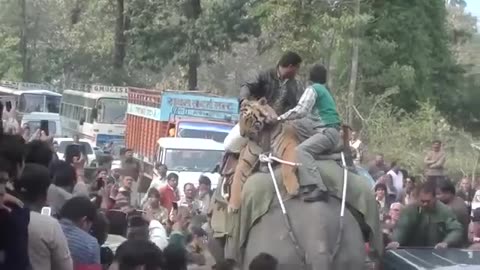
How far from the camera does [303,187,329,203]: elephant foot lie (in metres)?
12.3

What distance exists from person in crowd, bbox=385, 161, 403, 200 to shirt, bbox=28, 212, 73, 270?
1559cm

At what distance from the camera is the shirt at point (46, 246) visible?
752 cm

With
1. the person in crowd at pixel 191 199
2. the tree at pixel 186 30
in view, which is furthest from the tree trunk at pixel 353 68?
the person in crowd at pixel 191 199

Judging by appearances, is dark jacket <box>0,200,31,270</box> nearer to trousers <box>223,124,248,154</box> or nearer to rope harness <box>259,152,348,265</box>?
rope harness <box>259,152,348,265</box>

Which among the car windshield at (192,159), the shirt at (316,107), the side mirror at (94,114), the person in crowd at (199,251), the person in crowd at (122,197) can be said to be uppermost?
the shirt at (316,107)

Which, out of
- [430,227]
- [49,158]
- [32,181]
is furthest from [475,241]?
[32,181]

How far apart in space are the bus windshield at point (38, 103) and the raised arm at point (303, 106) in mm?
47362

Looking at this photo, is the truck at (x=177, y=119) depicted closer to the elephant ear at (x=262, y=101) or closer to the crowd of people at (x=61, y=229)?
the elephant ear at (x=262, y=101)

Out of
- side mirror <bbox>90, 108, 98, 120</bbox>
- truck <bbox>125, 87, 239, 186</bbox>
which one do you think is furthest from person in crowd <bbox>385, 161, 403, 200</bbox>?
side mirror <bbox>90, 108, 98, 120</bbox>

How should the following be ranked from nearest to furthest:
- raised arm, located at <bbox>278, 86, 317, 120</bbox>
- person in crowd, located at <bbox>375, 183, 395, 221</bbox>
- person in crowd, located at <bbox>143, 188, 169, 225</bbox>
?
raised arm, located at <bbox>278, 86, 317, 120</bbox> → person in crowd, located at <bbox>143, 188, 169, 225</bbox> → person in crowd, located at <bbox>375, 183, 395, 221</bbox>

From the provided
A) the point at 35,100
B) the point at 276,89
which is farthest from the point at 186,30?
the point at 276,89

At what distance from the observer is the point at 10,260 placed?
21.6 ft

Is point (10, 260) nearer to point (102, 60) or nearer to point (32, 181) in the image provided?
point (32, 181)

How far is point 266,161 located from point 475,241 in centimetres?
253
